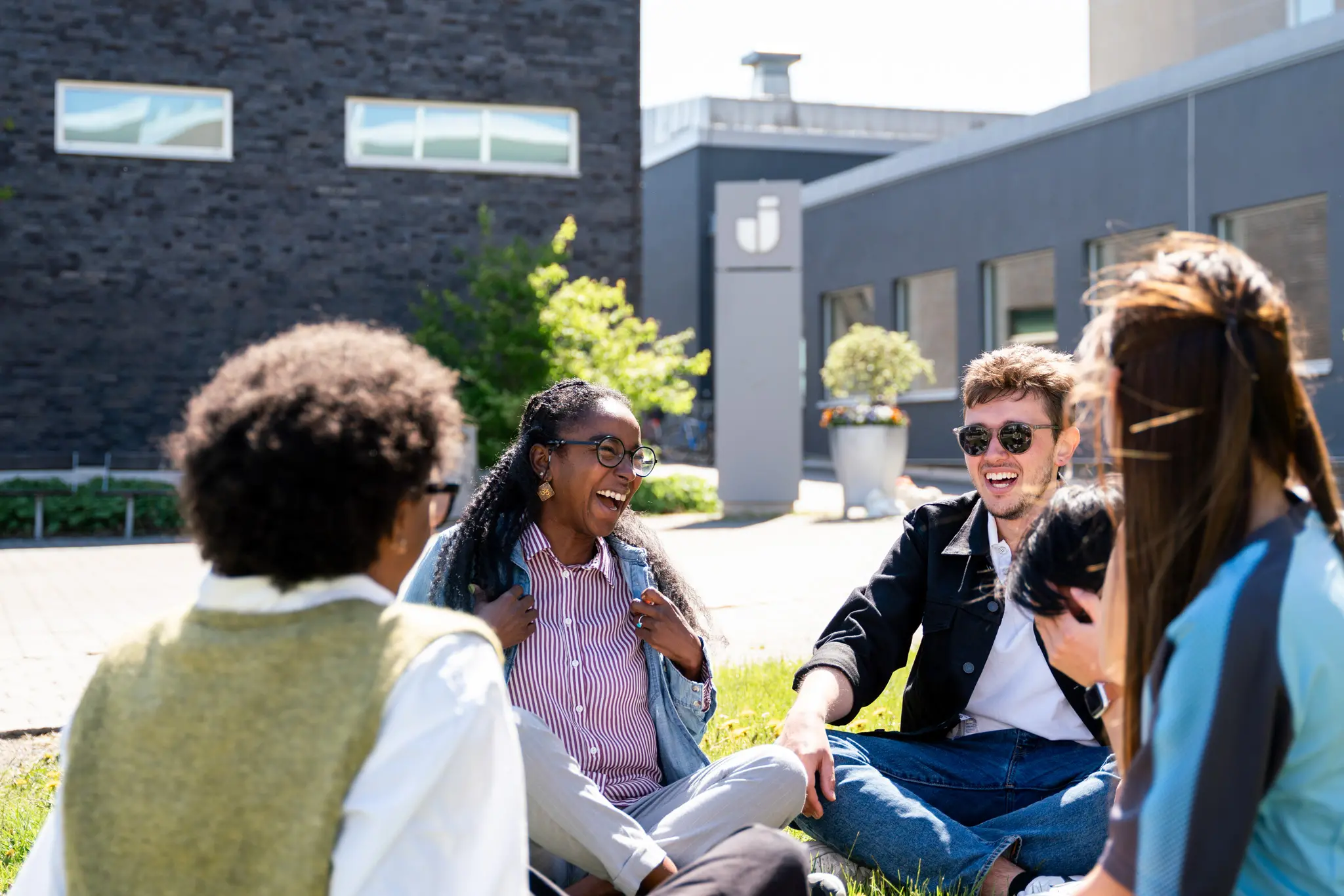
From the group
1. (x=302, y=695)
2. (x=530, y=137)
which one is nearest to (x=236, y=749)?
(x=302, y=695)

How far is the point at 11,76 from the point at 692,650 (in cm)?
1577

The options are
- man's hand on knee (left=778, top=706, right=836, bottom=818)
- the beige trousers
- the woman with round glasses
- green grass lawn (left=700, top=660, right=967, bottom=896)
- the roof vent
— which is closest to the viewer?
the beige trousers

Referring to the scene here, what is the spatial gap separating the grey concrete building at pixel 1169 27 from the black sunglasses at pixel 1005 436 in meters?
21.4

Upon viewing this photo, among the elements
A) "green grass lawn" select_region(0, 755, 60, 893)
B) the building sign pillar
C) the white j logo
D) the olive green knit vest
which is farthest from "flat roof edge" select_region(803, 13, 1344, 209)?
the olive green knit vest

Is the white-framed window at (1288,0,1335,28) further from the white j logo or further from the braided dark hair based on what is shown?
the braided dark hair

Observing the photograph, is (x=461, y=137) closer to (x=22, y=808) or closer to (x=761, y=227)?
(x=761, y=227)

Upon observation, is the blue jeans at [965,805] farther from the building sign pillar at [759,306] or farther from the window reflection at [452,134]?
the window reflection at [452,134]

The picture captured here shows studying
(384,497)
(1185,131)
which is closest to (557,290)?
(1185,131)

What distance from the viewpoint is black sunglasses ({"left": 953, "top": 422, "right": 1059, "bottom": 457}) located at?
368cm

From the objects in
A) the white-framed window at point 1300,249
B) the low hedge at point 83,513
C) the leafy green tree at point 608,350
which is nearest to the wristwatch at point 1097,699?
the low hedge at point 83,513

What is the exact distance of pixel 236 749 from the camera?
164cm

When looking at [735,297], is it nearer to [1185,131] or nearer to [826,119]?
[1185,131]

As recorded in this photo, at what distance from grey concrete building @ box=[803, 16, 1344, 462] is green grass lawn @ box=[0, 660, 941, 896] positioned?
316 inches

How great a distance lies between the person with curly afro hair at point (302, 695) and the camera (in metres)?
1.60
